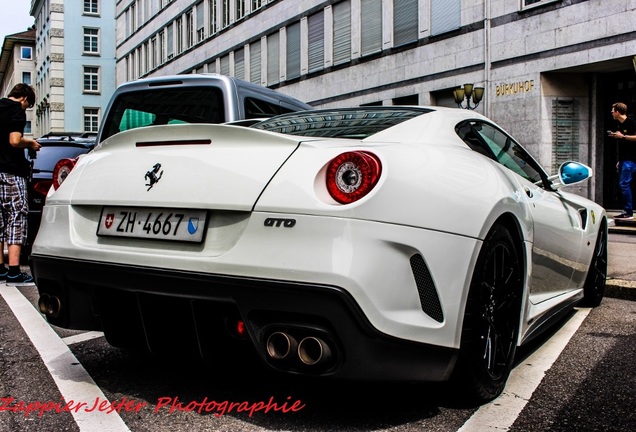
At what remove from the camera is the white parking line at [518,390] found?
103 inches

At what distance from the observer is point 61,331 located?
14.0 ft

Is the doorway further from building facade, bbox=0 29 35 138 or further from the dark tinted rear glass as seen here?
building facade, bbox=0 29 35 138

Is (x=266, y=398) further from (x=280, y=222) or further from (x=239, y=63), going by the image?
(x=239, y=63)

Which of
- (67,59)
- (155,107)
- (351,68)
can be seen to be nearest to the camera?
(155,107)

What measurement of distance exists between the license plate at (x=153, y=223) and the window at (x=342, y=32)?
20980mm

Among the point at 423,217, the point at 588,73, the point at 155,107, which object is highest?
the point at 588,73

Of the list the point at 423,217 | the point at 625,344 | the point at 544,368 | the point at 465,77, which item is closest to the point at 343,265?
the point at 423,217

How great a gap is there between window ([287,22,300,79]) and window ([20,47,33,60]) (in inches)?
2365

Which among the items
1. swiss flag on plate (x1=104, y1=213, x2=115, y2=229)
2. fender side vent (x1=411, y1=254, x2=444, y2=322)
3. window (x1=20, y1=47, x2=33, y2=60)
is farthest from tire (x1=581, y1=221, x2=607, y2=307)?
window (x1=20, y1=47, x2=33, y2=60)

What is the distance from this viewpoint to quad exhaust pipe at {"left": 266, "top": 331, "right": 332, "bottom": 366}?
236 cm

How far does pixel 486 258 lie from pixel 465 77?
1657 centimetres

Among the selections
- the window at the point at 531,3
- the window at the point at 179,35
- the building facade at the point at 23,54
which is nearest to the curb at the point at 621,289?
the window at the point at 531,3

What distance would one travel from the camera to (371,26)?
22016 mm

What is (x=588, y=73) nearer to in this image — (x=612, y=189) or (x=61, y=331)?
(x=612, y=189)
